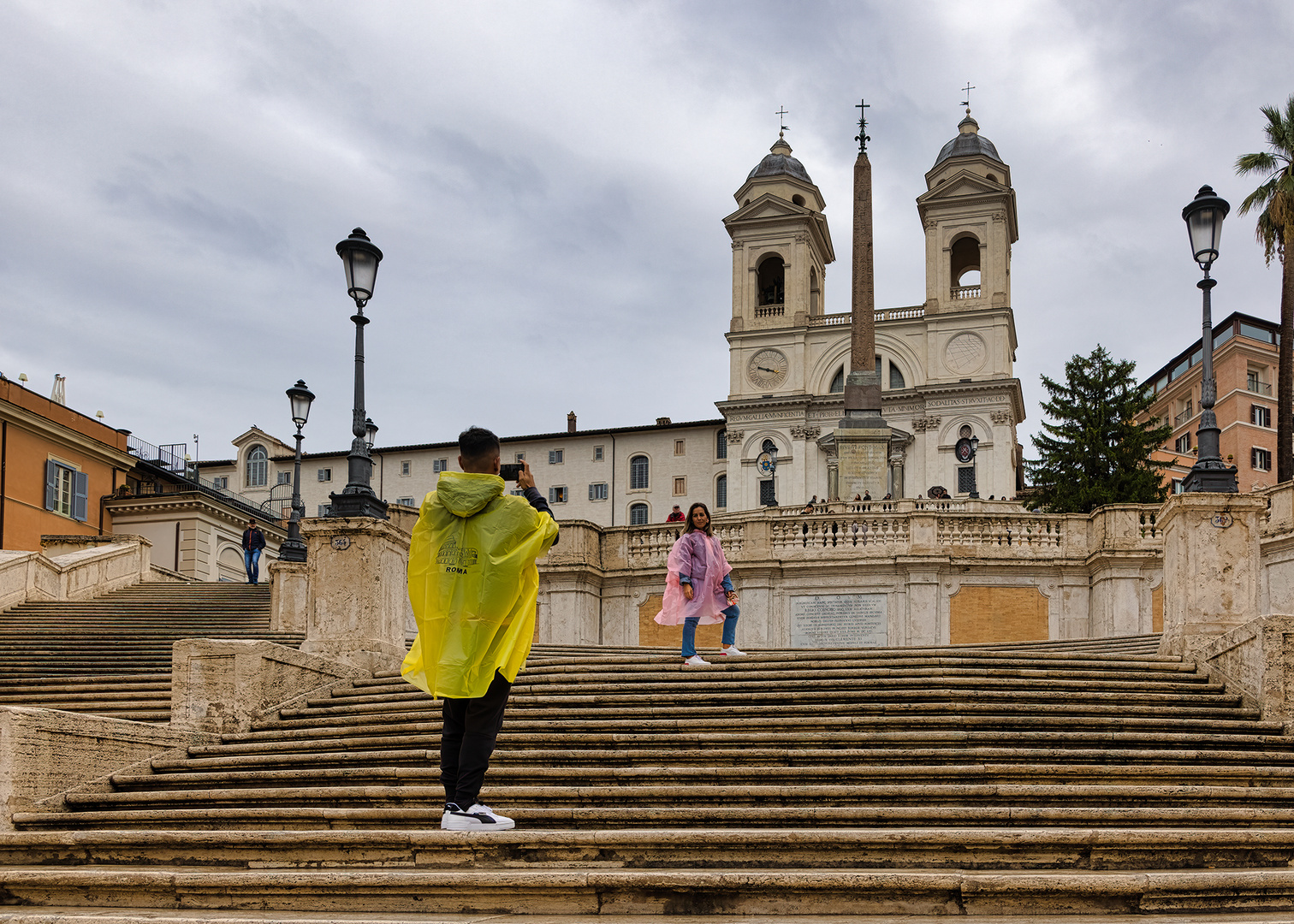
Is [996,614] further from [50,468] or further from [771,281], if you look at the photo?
[771,281]

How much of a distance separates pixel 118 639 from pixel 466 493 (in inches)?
516

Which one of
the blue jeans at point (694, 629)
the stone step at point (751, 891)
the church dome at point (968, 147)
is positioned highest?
the church dome at point (968, 147)

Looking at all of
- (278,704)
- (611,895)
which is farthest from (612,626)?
(611,895)

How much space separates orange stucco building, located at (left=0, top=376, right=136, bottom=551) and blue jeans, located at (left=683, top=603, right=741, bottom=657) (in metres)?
30.2

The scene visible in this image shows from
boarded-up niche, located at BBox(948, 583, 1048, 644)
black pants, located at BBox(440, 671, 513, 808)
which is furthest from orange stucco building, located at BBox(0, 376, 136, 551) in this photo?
black pants, located at BBox(440, 671, 513, 808)

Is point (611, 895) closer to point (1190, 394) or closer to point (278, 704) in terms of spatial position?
point (278, 704)

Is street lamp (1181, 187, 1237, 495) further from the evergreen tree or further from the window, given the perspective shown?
the window

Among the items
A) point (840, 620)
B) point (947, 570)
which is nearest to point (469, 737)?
point (840, 620)

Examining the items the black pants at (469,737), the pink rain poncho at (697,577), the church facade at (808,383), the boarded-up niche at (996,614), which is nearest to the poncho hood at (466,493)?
the black pants at (469,737)

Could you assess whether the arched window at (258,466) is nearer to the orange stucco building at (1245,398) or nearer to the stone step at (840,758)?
the orange stucco building at (1245,398)

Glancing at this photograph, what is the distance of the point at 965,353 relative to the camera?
6525 centimetres

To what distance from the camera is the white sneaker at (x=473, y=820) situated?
20.1 feet

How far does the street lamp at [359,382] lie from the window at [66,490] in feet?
94.7

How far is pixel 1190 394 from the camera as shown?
8025 centimetres
